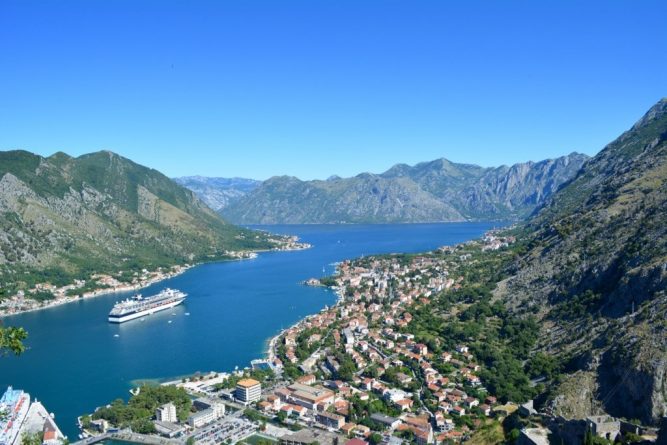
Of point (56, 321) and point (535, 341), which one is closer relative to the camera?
point (535, 341)

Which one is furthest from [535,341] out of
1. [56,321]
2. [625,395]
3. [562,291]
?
[56,321]

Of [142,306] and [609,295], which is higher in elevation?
[609,295]

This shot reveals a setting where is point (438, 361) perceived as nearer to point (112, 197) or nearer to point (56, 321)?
point (56, 321)

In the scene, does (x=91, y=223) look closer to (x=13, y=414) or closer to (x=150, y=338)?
(x=150, y=338)

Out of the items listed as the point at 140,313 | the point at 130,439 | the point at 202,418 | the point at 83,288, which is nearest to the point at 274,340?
the point at 202,418

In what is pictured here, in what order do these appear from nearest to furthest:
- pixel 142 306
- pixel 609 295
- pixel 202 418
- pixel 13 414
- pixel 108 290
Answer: pixel 13 414 → pixel 202 418 → pixel 609 295 → pixel 142 306 → pixel 108 290
